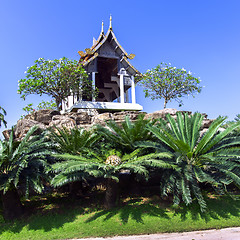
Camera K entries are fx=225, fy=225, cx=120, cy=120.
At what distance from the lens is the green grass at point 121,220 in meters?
6.86

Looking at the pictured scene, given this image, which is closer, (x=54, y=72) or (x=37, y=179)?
(x=37, y=179)

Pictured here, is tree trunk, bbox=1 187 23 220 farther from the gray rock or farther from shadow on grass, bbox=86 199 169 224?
the gray rock

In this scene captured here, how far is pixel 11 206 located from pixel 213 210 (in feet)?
23.0

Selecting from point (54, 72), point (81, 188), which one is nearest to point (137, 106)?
point (54, 72)

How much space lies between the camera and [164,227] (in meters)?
6.91

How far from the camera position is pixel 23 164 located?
7188mm

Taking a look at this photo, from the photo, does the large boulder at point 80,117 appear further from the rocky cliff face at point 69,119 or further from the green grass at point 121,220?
the green grass at point 121,220

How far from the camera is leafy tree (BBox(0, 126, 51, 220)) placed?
730cm

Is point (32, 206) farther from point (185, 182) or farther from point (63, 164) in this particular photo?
point (185, 182)

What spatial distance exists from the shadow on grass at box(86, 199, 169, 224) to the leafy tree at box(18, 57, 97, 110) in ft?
39.8

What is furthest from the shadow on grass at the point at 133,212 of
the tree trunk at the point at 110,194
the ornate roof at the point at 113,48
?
the ornate roof at the point at 113,48

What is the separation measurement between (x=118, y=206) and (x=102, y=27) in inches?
707

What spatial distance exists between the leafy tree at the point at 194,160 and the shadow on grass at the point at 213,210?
258mm

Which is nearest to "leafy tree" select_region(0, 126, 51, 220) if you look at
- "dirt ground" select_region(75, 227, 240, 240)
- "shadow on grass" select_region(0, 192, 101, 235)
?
"shadow on grass" select_region(0, 192, 101, 235)
